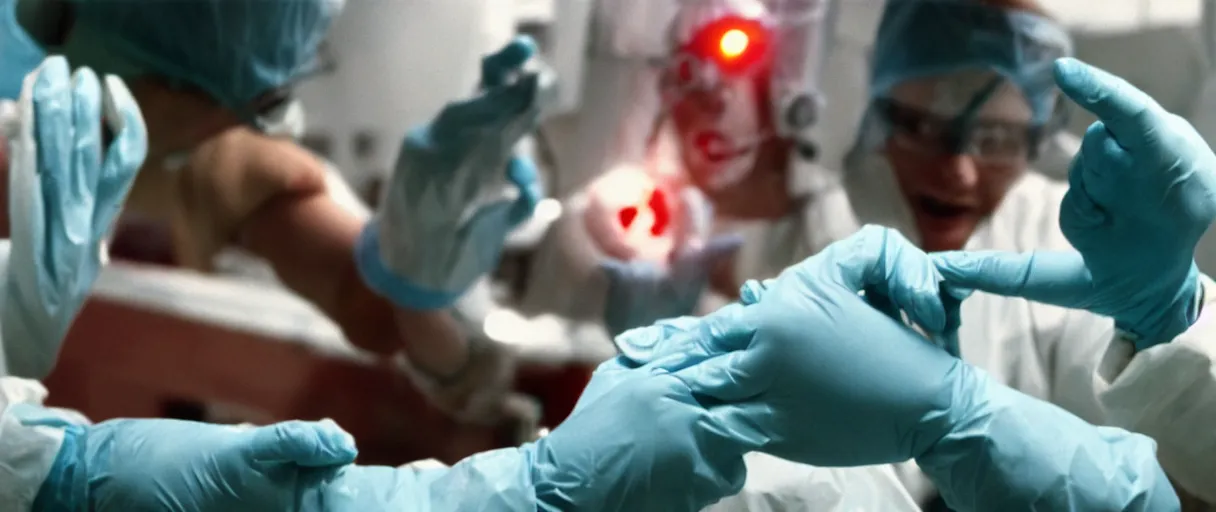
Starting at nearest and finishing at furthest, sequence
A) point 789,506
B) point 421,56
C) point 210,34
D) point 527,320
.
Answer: point 789,506 < point 210,34 < point 527,320 < point 421,56

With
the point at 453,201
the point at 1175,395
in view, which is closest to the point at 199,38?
the point at 453,201

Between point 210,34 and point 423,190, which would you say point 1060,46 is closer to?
point 423,190

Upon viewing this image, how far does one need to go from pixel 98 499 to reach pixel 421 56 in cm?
118

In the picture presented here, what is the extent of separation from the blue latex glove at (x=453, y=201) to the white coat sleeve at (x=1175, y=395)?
797mm

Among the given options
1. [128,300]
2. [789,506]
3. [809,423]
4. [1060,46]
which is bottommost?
[128,300]

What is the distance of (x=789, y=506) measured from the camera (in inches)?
31.5

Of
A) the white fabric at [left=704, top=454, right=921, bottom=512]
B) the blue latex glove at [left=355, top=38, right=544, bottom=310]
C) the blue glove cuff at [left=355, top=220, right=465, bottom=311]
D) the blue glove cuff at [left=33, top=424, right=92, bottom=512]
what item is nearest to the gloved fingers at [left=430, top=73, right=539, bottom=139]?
the blue latex glove at [left=355, top=38, right=544, bottom=310]

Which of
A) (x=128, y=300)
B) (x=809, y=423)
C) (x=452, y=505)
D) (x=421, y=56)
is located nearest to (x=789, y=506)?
(x=809, y=423)

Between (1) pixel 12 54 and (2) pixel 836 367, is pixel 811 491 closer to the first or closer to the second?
(2) pixel 836 367

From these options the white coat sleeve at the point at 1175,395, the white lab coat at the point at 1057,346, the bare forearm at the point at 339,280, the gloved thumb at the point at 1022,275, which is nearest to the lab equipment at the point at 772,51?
the white lab coat at the point at 1057,346

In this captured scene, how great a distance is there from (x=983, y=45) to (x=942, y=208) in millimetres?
206

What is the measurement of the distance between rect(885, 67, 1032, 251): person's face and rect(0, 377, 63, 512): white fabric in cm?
99

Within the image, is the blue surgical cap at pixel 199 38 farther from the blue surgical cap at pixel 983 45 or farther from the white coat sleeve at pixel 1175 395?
the white coat sleeve at pixel 1175 395

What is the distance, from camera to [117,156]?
0.90 meters
